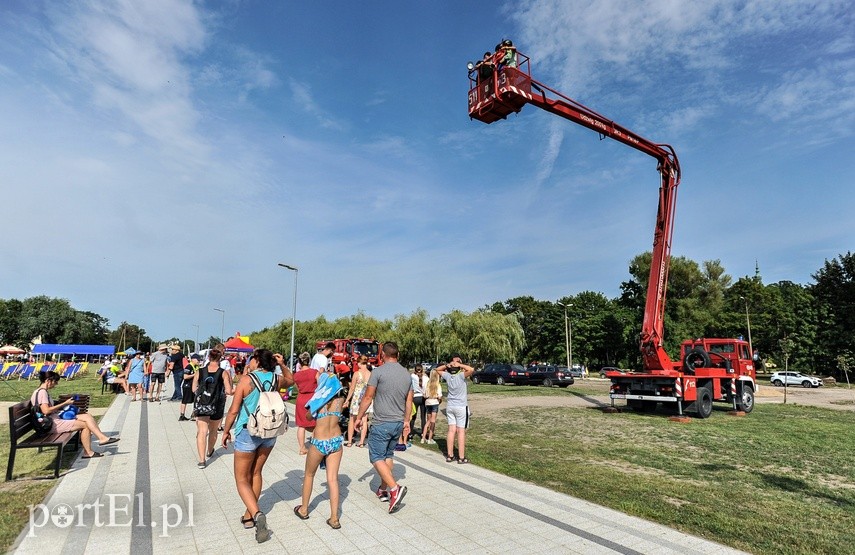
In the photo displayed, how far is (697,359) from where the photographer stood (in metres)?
15.6

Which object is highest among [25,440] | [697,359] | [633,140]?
[633,140]

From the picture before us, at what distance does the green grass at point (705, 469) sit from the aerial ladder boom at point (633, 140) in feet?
9.39

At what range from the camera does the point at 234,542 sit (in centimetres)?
427

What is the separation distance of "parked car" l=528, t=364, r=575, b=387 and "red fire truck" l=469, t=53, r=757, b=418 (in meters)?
12.9

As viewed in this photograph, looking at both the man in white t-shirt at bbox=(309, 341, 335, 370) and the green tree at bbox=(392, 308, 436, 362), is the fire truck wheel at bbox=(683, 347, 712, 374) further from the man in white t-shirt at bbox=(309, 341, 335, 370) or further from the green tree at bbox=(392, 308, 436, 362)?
the green tree at bbox=(392, 308, 436, 362)

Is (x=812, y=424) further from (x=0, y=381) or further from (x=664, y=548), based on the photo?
(x=0, y=381)

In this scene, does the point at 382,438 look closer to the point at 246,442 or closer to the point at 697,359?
the point at 246,442

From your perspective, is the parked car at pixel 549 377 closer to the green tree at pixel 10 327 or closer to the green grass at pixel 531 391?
the green grass at pixel 531 391

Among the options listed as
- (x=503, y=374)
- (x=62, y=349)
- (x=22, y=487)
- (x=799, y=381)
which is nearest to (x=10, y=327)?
(x=62, y=349)

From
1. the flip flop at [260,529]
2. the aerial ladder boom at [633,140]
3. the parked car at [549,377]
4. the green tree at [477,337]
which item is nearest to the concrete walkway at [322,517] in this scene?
the flip flop at [260,529]

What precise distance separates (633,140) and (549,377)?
17504mm

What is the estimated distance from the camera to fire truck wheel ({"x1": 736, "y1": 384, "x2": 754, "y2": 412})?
15711 mm

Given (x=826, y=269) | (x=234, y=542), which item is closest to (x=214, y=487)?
(x=234, y=542)

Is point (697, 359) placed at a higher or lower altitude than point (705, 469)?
higher
